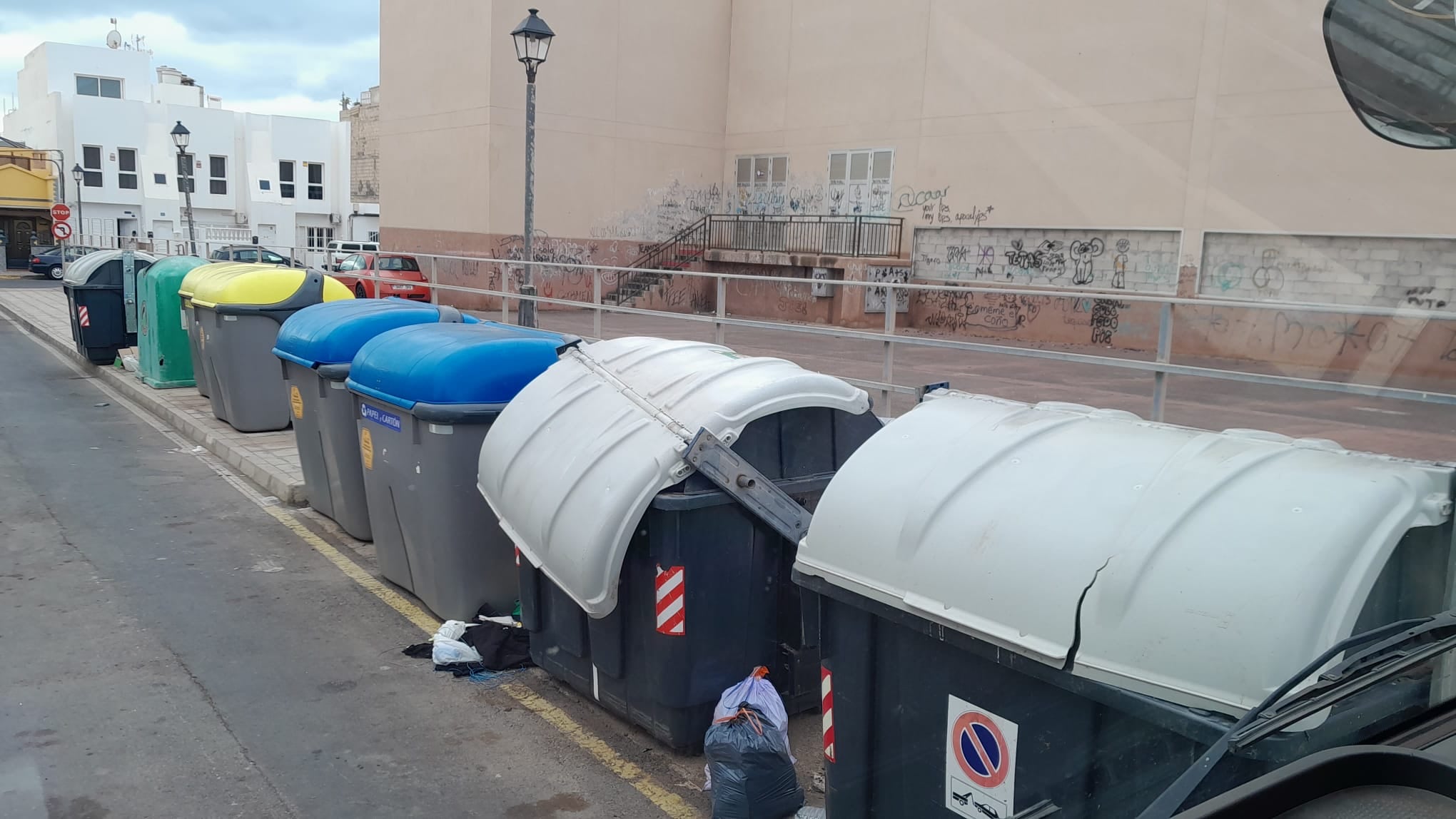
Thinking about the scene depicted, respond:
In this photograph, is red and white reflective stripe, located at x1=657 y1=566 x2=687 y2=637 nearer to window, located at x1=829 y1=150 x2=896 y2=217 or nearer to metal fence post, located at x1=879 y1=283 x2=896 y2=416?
metal fence post, located at x1=879 y1=283 x2=896 y2=416

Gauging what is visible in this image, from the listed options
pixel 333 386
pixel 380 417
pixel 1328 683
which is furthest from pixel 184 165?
pixel 1328 683

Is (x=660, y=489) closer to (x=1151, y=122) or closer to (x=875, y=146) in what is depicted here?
(x=1151, y=122)

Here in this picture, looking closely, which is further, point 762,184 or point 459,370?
point 762,184

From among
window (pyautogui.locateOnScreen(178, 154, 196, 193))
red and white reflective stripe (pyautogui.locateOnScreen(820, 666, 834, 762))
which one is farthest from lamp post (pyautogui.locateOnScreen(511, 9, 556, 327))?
window (pyautogui.locateOnScreen(178, 154, 196, 193))

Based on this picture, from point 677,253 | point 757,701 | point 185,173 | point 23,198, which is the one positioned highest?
point 185,173

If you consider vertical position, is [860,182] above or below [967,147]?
below

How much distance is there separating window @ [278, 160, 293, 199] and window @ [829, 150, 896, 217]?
35.1 meters

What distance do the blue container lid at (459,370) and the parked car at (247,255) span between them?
1719 cm

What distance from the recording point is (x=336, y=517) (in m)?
7.81

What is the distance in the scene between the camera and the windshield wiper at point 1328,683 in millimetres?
1946

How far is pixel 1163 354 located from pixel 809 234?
68.1 ft

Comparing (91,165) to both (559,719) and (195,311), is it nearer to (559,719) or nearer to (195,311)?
(195,311)

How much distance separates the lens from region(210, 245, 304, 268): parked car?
22922 mm

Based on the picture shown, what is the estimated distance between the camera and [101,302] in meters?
15.1
